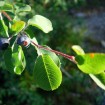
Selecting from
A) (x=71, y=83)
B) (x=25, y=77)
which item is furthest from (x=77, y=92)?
(x=25, y=77)

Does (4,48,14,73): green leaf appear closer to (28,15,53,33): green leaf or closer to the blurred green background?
(28,15,53,33): green leaf

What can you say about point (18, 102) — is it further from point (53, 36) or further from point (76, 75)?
point (53, 36)

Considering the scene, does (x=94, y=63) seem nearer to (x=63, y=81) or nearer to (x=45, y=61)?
(x=45, y=61)

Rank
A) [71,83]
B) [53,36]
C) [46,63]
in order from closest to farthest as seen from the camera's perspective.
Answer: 1. [46,63]
2. [71,83]
3. [53,36]

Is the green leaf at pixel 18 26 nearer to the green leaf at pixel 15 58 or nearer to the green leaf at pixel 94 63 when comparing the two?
the green leaf at pixel 15 58

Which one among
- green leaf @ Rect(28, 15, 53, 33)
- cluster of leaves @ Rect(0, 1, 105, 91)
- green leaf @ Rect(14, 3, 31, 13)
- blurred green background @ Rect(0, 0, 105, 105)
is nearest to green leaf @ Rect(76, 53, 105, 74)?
cluster of leaves @ Rect(0, 1, 105, 91)

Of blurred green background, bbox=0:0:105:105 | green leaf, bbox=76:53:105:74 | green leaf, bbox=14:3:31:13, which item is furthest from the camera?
blurred green background, bbox=0:0:105:105

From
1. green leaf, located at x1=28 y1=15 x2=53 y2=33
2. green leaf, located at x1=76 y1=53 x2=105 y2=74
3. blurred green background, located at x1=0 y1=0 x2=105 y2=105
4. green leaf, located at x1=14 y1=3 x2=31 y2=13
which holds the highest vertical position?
green leaf, located at x1=28 y1=15 x2=53 y2=33
